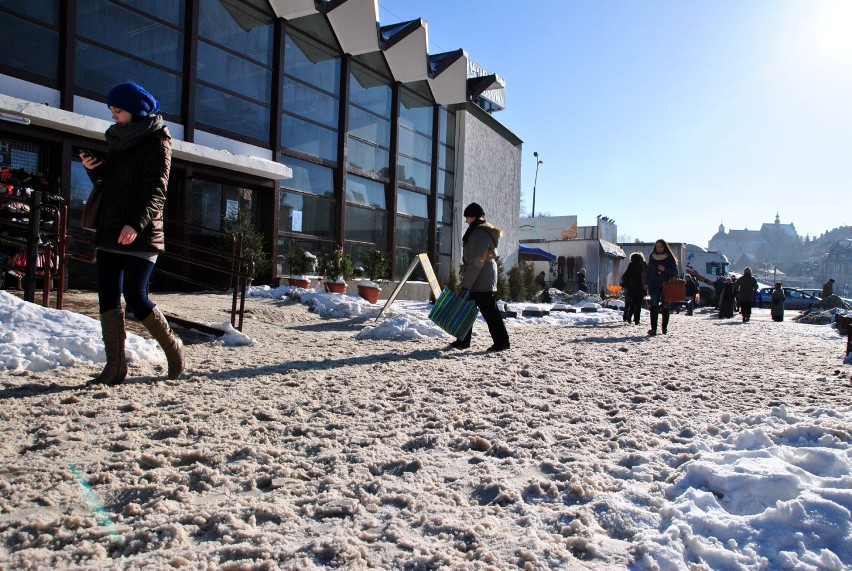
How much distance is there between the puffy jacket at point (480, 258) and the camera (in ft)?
22.0

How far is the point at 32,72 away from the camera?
9367 mm

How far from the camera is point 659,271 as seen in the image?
10562mm

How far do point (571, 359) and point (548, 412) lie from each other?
269 cm

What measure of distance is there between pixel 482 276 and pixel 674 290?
5.06 metres

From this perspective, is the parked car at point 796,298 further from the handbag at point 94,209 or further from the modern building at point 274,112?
the handbag at point 94,209

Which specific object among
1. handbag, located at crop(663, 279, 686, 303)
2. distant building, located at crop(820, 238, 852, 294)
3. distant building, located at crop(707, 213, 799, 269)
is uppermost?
distant building, located at crop(707, 213, 799, 269)

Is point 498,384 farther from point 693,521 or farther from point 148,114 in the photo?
point 148,114

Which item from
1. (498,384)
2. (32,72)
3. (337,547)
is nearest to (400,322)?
(498,384)

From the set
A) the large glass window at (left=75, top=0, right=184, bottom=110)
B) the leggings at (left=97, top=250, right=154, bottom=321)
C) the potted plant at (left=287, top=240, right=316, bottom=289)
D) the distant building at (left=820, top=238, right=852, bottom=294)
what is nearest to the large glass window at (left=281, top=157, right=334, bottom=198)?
the potted plant at (left=287, top=240, right=316, bottom=289)

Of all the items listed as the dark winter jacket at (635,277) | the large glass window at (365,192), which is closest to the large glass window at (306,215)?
the large glass window at (365,192)

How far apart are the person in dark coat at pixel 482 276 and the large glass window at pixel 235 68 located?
8.12 m

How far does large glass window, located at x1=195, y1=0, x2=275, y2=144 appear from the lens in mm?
12406

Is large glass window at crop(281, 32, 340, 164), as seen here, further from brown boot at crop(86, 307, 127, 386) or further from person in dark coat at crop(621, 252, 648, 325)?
brown boot at crop(86, 307, 127, 386)

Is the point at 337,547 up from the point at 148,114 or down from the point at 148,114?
down
